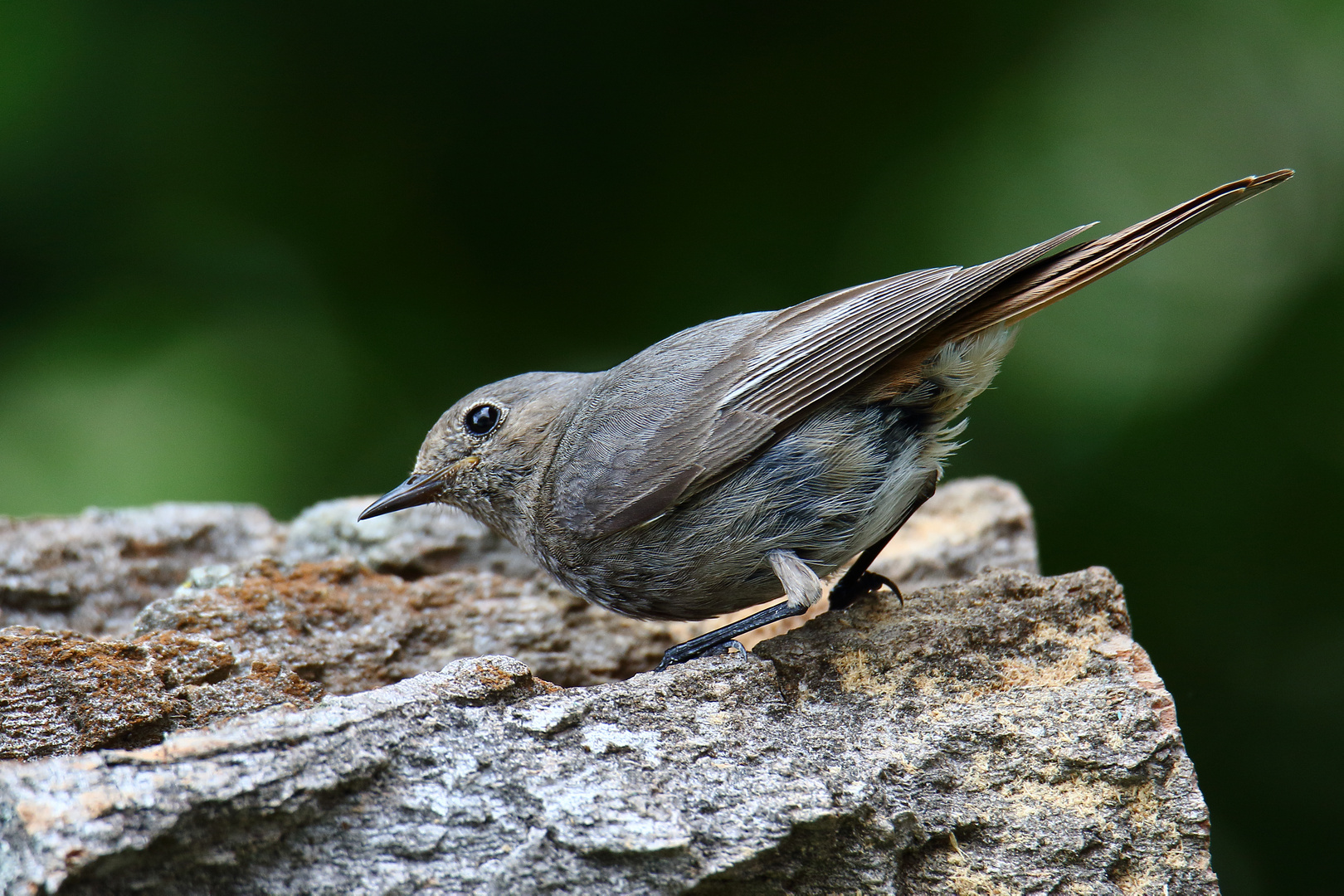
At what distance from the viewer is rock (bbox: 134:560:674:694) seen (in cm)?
351

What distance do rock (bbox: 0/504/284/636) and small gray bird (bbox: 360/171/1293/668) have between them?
1384mm

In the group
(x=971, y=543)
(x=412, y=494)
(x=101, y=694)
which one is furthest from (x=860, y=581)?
(x=101, y=694)

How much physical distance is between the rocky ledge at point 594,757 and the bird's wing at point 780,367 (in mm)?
663

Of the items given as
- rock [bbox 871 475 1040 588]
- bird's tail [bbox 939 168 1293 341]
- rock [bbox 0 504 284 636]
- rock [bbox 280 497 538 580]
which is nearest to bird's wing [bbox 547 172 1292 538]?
bird's tail [bbox 939 168 1293 341]

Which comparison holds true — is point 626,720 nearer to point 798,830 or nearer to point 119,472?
point 798,830

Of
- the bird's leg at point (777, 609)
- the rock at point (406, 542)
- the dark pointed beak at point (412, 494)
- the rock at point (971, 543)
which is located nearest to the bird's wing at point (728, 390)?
the bird's leg at point (777, 609)

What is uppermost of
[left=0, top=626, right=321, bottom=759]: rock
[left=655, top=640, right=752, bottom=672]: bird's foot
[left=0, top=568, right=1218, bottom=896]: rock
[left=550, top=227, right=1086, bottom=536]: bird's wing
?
[left=550, top=227, right=1086, bottom=536]: bird's wing

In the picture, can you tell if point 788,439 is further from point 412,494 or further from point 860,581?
point 412,494

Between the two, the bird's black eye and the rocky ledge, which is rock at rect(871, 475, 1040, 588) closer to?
Result: the rocky ledge

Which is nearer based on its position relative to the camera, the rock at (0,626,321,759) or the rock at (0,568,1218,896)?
the rock at (0,568,1218,896)

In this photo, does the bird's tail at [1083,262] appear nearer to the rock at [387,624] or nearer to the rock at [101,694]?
the rock at [387,624]

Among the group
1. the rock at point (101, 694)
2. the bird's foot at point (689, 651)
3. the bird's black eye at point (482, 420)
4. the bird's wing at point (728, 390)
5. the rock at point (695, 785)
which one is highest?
the bird's black eye at point (482, 420)

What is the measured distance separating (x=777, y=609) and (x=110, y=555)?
2974 mm

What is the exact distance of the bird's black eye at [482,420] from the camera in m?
3.92
